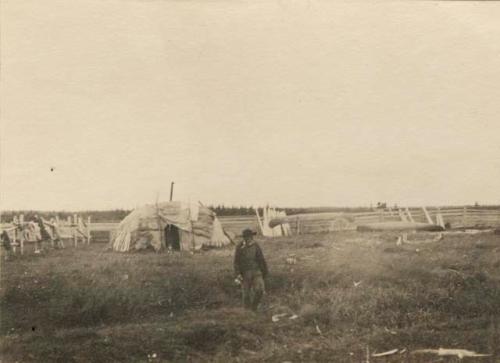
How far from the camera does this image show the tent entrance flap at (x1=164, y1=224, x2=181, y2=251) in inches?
339

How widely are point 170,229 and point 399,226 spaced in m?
4.08

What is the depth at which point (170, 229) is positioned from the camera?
895 cm

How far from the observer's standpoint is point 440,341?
5.97 meters

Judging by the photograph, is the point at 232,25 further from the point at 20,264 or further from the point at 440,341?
A: the point at 440,341

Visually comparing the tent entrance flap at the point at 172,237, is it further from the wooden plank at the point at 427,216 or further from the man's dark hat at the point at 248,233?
the wooden plank at the point at 427,216

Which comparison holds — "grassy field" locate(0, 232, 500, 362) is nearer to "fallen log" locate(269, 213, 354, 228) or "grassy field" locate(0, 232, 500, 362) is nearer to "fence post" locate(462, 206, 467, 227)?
"fallen log" locate(269, 213, 354, 228)

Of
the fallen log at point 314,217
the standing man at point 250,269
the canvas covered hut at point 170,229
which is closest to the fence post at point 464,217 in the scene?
the fallen log at point 314,217

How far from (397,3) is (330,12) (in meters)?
0.89

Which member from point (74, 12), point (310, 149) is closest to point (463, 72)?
point (310, 149)

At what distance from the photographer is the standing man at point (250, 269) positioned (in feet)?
21.1

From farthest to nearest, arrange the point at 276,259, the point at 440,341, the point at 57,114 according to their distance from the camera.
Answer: the point at 276,259
the point at 57,114
the point at 440,341

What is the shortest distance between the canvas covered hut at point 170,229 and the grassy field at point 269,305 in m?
0.50

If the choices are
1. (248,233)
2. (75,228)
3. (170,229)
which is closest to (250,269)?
(248,233)

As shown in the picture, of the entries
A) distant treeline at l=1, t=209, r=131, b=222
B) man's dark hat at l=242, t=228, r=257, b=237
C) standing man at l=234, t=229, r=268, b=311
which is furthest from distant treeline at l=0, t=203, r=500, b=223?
standing man at l=234, t=229, r=268, b=311
